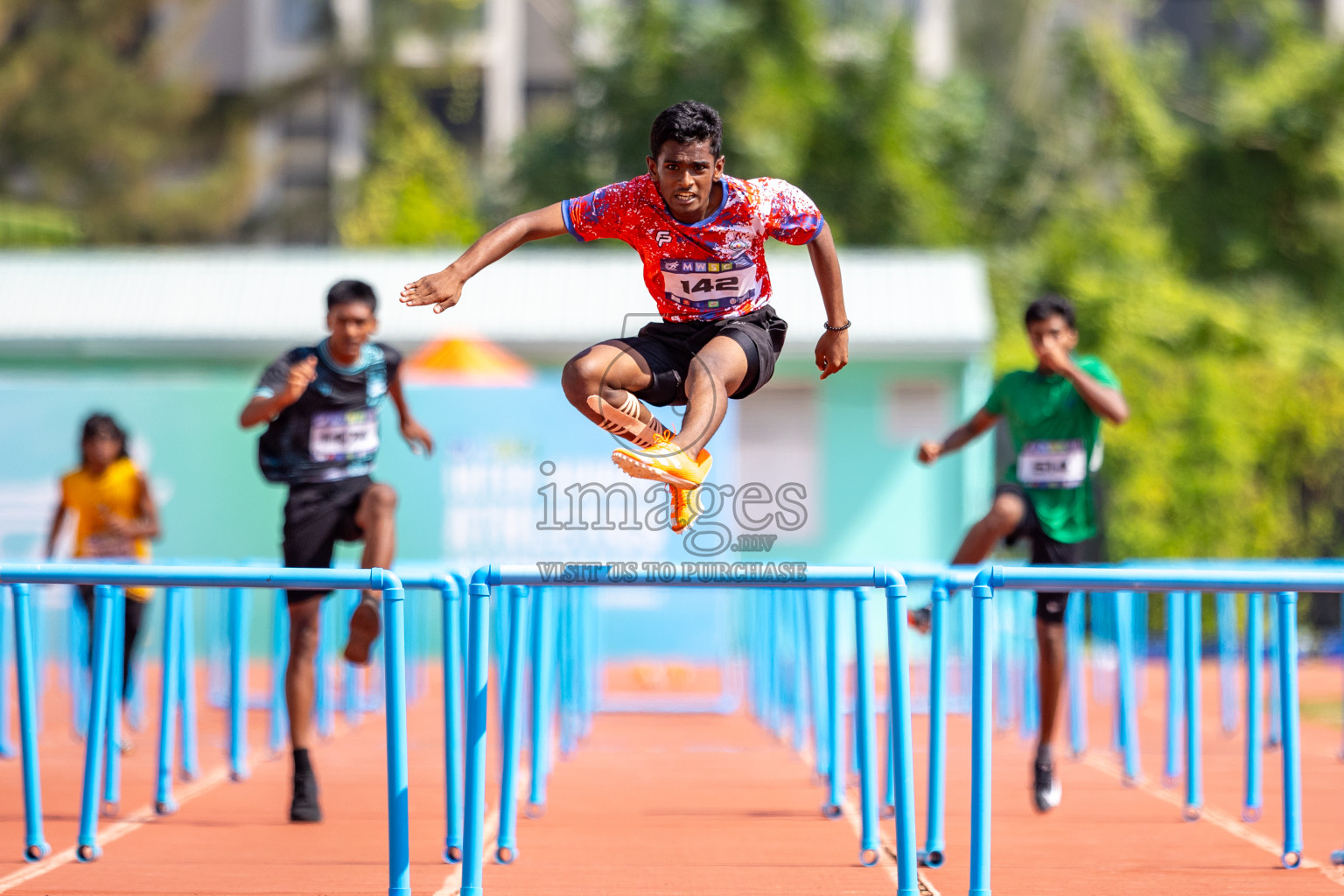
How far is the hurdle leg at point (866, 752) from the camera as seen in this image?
489 centimetres

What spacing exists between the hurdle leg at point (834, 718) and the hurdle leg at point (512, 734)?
1.51m

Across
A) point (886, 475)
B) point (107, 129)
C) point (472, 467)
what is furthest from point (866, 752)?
point (107, 129)

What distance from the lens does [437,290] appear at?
407 cm

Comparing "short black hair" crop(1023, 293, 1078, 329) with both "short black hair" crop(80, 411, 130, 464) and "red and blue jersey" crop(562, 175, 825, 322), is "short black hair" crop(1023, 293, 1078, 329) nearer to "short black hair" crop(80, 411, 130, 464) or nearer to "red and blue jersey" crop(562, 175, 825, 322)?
"red and blue jersey" crop(562, 175, 825, 322)

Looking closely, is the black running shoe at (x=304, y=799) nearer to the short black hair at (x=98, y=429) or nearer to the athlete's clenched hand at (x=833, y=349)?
the athlete's clenched hand at (x=833, y=349)

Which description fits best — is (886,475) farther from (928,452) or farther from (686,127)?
(686,127)

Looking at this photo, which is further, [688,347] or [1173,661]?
[1173,661]

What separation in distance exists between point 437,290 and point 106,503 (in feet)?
17.4

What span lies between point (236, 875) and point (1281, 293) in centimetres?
2131

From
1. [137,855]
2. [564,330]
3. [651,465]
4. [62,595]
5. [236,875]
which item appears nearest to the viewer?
[651,465]

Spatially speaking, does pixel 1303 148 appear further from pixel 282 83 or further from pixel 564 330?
pixel 282 83

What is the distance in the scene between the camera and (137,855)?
18.2 ft

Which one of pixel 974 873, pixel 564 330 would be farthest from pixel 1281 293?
pixel 974 873

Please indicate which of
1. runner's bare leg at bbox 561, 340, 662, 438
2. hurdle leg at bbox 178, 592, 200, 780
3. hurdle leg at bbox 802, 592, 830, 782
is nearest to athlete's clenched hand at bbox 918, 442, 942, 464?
hurdle leg at bbox 802, 592, 830, 782
